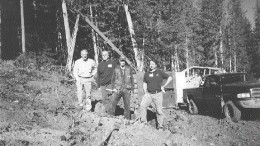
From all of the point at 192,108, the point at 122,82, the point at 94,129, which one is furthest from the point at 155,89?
the point at 192,108

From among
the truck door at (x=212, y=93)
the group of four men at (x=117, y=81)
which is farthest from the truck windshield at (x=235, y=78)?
the group of four men at (x=117, y=81)

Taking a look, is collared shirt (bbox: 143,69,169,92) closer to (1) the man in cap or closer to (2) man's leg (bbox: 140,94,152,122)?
(1) the man in cap

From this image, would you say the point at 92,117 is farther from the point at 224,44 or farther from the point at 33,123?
the point at 224,44

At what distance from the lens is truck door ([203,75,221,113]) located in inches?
431

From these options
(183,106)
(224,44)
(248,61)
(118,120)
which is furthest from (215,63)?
(118,120)

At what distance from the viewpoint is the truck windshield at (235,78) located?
35.6ft

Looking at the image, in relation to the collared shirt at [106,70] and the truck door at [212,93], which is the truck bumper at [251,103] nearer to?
the truck door at [212,93]

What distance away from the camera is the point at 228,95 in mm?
10227

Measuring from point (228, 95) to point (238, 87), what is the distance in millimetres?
557

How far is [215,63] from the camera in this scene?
1635 inches

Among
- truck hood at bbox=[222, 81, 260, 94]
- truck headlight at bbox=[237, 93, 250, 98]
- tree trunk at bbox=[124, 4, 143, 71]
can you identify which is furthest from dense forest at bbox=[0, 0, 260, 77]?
truck headlight at bbox=[237, 93, 250, 98]

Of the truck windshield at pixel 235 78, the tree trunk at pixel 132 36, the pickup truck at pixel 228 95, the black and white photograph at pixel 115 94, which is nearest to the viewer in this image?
the black and white photograph at pixel 115 94

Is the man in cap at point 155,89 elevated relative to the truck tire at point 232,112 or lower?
elevated

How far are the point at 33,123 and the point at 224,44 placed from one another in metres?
40.8
